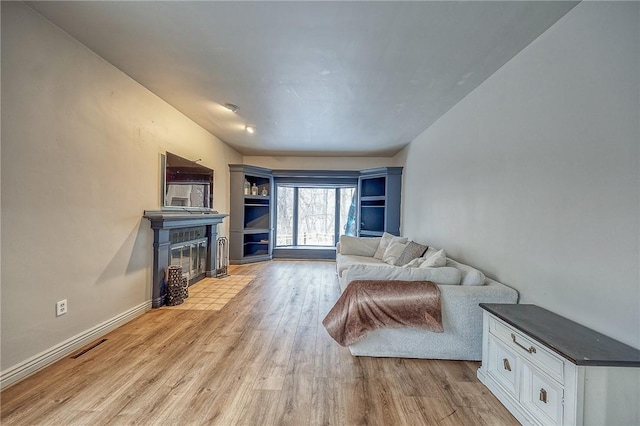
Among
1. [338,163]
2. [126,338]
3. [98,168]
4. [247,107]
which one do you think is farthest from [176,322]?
[338,163]

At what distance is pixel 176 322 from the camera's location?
2939 millimetres

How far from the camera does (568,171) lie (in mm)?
1791

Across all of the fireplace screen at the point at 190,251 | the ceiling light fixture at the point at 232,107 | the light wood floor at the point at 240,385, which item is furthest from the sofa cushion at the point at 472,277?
the fireplace screen at the point at 190,251

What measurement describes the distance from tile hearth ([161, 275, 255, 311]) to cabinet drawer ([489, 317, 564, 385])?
9.62ft

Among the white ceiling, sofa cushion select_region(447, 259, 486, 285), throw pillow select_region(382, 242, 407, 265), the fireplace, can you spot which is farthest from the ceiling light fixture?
sofa cushion select_region(447, 259, 486, 285)

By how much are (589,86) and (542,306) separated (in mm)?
1497

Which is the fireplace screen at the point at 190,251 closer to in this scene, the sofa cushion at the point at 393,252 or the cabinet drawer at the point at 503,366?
the sofa cushion at the point at 393,252

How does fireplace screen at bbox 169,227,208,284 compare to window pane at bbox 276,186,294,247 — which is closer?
fireplace screen at bbox 169,227,208,284

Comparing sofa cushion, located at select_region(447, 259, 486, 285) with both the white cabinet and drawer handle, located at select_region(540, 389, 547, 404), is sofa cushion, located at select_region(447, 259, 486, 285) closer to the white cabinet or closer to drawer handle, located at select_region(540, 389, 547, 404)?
the white cabinet

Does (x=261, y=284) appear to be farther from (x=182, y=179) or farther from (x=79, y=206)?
(x=79, y=206)

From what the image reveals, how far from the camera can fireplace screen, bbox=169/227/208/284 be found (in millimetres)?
3873

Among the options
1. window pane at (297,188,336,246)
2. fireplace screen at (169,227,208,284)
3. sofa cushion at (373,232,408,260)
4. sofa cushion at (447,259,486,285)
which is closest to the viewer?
sofa cushion at (447,259,486,285)

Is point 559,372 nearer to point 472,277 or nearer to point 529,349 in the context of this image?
point 529,349

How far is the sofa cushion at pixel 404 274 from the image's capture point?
2.41 metres
